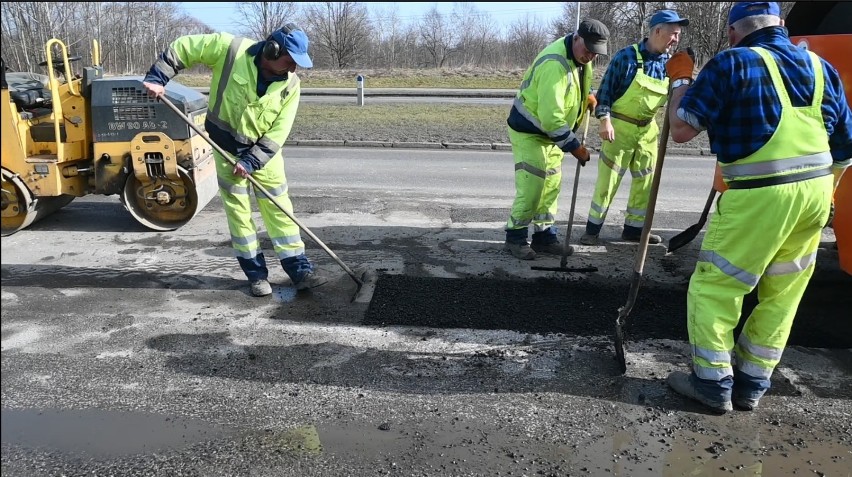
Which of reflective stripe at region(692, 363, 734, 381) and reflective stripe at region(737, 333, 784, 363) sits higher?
reflective stripe at region(737, 333, 784, 363)

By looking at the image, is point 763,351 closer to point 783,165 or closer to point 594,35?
point 783,165

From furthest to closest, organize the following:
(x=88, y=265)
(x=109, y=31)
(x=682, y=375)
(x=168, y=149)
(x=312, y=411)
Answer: (x=109, y=31) → (x=168, y=149) → (x=88, y=265) → (x=682, y=375) → (x=312, y=411)

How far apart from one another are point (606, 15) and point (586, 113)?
28.3 meters

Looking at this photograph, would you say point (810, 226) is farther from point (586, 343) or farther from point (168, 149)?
point (168, 149)

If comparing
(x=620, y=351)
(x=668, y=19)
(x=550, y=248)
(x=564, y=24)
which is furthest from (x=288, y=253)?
(x=564, y=24)

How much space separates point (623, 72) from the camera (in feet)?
17.6

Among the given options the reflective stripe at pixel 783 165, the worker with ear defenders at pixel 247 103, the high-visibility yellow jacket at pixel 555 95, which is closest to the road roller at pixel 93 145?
the worker with ear defenders at pixel 247 103

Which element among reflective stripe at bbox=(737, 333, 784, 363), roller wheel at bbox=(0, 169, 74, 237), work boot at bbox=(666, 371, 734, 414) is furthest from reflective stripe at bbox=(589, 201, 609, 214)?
roller wheel at bbox=(0, 169, 74, 237)

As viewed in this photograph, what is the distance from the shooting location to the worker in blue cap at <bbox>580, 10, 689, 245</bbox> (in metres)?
5.27

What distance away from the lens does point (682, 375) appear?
11.3 ft

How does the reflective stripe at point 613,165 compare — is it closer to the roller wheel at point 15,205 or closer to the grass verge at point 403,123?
the roller wheel at point 15,205

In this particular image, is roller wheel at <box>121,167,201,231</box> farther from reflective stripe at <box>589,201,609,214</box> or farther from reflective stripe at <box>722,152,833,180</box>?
reflective stripe at <box>722,152,833,180</box>

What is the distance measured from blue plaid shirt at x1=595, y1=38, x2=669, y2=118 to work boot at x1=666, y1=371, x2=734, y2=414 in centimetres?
264

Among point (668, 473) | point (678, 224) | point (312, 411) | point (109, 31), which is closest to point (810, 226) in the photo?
point (668, 473)
